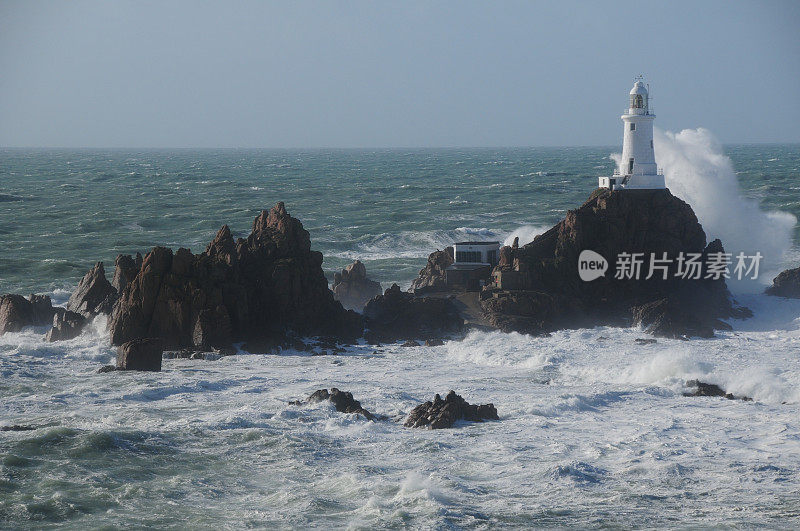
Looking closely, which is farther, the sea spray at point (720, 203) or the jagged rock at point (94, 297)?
the sea spray at point (720, 203)

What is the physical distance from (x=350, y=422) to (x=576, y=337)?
17.8m

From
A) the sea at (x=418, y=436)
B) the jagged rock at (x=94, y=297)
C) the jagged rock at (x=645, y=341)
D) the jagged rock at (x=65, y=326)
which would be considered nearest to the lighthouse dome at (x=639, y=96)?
the sea at (x=418, y=436)

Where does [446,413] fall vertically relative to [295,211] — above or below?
below

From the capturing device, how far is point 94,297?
49625 mm

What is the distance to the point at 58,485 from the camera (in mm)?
27297

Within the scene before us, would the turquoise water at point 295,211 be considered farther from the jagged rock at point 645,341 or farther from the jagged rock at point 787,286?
the jagged rock at point 787,286

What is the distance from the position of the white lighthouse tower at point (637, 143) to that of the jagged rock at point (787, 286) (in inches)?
359

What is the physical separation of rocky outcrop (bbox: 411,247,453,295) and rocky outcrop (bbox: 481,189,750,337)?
4104 millimetres

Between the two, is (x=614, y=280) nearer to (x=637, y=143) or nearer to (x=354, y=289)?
(x=637, y=143)

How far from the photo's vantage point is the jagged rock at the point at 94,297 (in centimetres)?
4878

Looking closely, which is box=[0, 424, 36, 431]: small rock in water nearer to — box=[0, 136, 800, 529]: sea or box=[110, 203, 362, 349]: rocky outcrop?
box=[0, 136, 800, 529]: sea

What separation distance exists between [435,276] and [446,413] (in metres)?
23.2

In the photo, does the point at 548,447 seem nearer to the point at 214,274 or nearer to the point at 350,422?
the point at 350,422

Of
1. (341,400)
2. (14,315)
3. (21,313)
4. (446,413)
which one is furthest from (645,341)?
(14,315)
